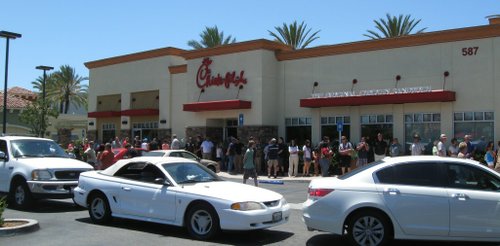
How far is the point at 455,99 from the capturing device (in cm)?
2047

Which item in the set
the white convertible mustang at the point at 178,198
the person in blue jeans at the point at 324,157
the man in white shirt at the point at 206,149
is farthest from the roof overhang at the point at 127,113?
the white convertible mustang at the point at 178,198

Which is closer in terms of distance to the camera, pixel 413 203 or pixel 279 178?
pixel 413 203

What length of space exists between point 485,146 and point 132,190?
47.5ft

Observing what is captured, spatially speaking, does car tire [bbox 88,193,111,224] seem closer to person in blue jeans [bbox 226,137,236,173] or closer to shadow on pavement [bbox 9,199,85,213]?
shadow on pavement [bbox 9,199,85,213]

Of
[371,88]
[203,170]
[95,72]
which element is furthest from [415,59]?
[95,72]

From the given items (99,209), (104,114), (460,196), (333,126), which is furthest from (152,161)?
(104,114)

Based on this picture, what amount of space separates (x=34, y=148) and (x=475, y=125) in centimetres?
1583

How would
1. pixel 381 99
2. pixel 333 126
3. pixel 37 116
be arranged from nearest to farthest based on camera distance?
1. pixel 381 99
2. pixel 333 126
3. pixel 37 116

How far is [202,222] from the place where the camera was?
8867 millimetres

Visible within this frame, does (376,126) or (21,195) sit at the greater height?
(376,126)

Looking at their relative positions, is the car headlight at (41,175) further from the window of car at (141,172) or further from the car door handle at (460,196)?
the car door handle at (460,196)

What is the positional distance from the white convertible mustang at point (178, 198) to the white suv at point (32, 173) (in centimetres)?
168

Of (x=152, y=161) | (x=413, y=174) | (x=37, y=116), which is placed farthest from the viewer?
(x=37, y=116)

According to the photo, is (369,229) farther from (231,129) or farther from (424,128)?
(231,129)
